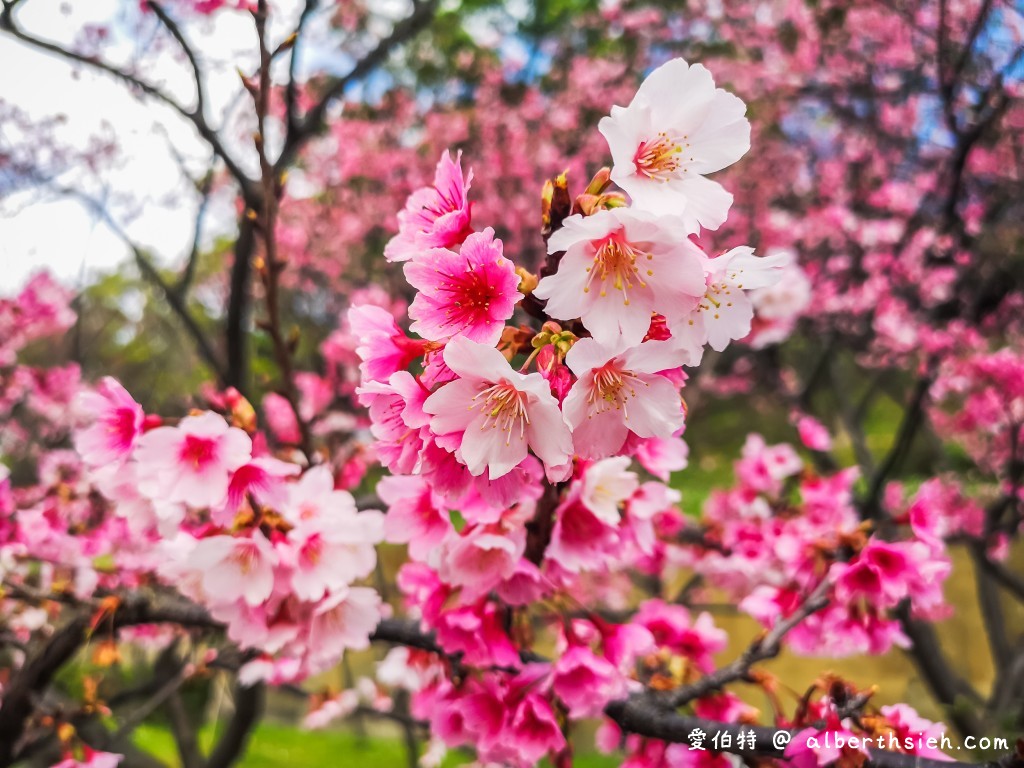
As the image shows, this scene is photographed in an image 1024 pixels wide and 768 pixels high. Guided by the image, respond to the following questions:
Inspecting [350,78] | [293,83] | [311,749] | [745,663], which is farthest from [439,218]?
[311,749]

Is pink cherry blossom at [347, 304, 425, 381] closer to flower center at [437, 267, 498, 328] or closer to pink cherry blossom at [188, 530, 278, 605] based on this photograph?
flower center at [437, 267, 498, 328]

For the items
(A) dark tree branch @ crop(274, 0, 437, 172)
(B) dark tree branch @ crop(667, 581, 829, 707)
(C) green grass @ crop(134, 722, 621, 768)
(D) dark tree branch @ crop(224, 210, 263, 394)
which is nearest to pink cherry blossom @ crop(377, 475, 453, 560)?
(B) dark tree branch @ crop(667, 581, 829, 707)

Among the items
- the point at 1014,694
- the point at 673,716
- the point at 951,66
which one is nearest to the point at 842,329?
the point at 951,66

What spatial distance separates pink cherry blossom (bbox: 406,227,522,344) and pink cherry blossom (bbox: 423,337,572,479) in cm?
5

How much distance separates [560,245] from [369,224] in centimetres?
621

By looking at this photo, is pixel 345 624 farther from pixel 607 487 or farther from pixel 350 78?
pixel 350 78

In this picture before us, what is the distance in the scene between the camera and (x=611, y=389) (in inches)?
32.1

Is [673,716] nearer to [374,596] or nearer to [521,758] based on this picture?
[521,758]

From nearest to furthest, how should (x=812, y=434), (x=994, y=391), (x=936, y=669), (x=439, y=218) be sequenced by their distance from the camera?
(x=439, y=218) < (x=812, y=434) < (x=936, y=669) < (x=994, y=391)

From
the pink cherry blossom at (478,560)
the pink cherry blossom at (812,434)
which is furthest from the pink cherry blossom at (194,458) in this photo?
the pink cherry blossom at (812,434)

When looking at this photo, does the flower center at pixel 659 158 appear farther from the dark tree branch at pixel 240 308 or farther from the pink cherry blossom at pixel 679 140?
the dark tree branch at pixel 240 308

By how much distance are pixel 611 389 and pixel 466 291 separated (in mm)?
210

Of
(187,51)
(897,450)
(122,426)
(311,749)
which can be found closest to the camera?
(122,426)

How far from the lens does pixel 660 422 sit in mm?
832
